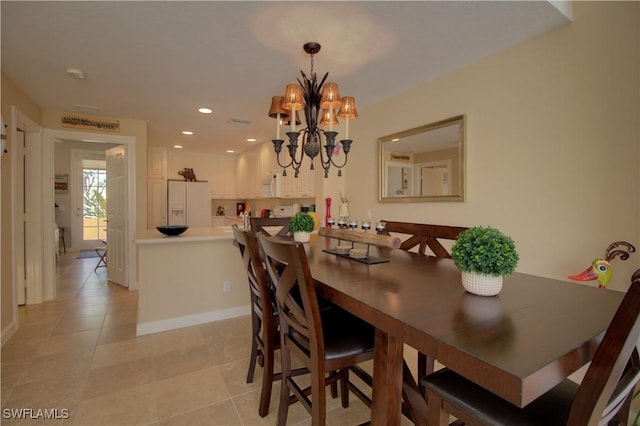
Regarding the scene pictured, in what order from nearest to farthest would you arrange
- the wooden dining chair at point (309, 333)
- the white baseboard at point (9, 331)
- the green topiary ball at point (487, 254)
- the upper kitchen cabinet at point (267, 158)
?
the green topiary ball at point (487, 254), the wooden dining chair at point (309, 333), the white baseboard at point (9, 331), the upper kitchen cabinet at point (267, 158)

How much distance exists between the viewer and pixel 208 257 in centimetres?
306

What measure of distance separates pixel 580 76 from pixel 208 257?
322 centimetres

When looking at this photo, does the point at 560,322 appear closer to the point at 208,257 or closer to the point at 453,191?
the point at 453,191

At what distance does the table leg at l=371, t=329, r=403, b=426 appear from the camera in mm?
1059

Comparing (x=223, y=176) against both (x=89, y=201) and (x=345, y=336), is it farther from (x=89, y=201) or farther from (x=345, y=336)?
(x=345, y=336)

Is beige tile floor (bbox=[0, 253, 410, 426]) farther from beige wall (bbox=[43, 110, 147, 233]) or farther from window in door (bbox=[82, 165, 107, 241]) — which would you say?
window in door (bbox=[82, 165, 107, 241])

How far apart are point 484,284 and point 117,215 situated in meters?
4.78

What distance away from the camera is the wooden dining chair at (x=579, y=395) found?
0.63 m

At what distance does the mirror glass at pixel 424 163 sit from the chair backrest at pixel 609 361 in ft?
6.34

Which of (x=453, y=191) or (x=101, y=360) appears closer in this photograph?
(x=101, y=360)

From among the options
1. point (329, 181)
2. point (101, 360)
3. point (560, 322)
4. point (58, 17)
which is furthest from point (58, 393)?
point (329, 181)

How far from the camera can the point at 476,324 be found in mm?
831

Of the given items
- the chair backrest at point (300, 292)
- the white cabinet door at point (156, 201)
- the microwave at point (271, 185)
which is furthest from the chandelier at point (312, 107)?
the white cabinet door at point (156, 201)

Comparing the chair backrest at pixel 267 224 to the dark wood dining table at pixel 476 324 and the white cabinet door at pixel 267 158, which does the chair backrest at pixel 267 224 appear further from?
the white cabinet door at pixel 267 158
